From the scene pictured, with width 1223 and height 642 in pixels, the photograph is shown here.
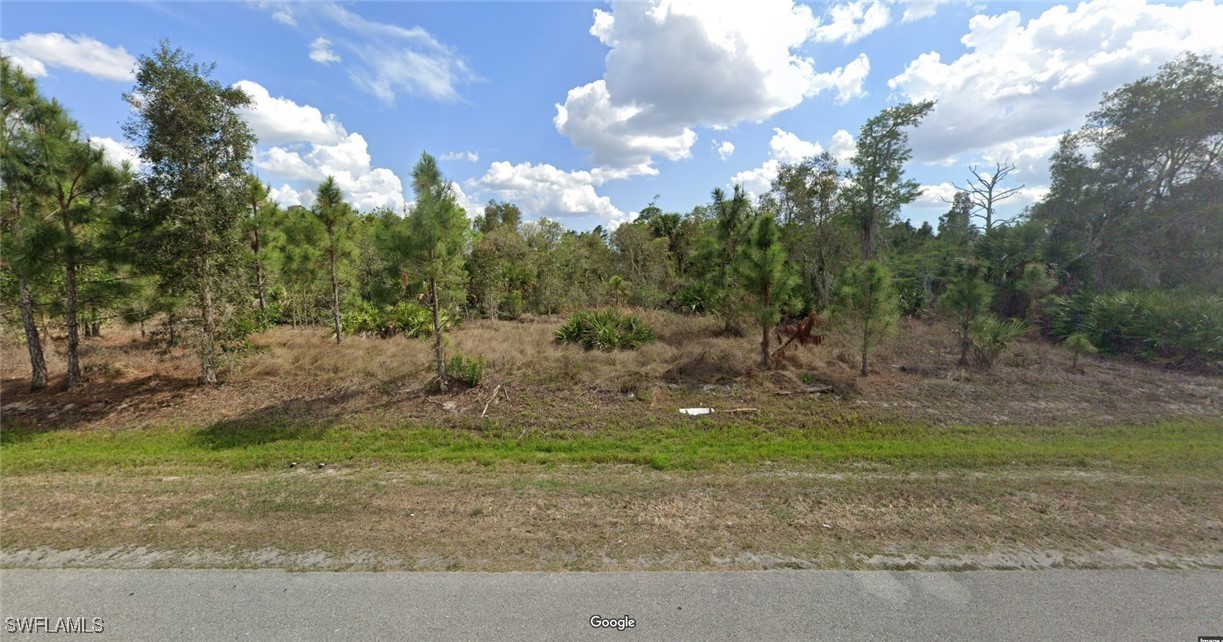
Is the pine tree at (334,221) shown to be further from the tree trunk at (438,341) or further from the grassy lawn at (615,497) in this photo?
the grassy lawn at (615,497)

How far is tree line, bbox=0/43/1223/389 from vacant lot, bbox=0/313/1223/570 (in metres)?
1.70

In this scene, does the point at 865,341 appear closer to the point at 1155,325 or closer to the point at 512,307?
the point at 1155,325

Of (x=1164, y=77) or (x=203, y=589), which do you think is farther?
(x=1164, y=77)

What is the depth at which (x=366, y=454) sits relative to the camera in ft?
23.6

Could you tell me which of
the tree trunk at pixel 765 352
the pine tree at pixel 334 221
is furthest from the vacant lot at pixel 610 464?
the pine tree at pixel 334 221

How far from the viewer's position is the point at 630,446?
7539 mm

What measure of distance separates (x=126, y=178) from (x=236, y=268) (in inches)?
121

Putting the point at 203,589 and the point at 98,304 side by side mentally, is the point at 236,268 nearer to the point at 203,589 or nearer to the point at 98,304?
the point at 98,304

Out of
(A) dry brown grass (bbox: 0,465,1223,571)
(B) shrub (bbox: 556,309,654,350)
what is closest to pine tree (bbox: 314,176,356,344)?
(B) shrub (bbox: 556,309,654,350)

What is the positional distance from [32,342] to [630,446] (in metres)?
14.0

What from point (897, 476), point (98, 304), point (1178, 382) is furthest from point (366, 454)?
point (1178, 382)

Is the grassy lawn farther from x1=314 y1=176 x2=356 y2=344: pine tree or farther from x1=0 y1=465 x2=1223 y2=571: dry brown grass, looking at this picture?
x1=314 y1=176 x2=356 y2=344: pine tree

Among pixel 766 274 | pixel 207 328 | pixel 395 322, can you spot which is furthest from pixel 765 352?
pixel 207 328

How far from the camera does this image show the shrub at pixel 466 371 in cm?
1021
